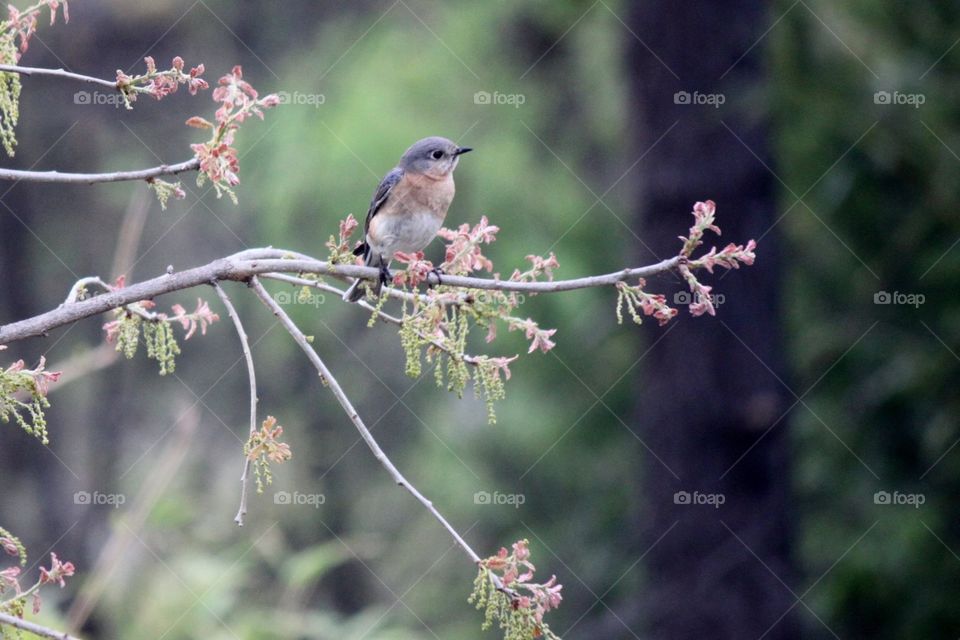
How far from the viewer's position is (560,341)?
337 inches

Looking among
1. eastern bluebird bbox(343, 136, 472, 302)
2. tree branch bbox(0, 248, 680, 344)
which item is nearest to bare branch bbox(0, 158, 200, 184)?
tree branch bbox(0, 248, 680, 344)

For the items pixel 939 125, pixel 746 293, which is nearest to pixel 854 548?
pixel 746 293

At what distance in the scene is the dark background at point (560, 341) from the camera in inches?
278

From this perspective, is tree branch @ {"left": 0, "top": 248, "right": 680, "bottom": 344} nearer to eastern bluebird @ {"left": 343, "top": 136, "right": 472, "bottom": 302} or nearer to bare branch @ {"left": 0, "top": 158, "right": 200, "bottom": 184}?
bare branch @ {"left": 0, "top": 158, "right": 200, "bottom": 184}

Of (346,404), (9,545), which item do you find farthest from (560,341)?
(9,545)

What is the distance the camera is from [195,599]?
5.86 meters

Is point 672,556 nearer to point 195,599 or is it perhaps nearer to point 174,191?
point 195,599

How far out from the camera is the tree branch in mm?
2529

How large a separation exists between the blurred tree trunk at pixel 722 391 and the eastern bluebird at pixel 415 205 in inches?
104

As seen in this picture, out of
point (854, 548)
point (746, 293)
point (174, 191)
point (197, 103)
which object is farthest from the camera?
point (197, 103)

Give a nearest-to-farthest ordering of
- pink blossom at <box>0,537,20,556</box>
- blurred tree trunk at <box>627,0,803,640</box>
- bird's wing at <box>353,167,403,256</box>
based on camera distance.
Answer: pink blossom at <box>0,537,20,556</box>, bird's wing at <box>353,167,403,256</box>, blurred tree trunk at <box>627,0,803,640</box>

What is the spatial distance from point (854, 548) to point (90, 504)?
592 cm

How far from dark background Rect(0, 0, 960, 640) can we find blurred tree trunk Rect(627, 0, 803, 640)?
20 mm

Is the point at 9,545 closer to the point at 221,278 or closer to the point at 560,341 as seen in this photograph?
the point at 221,278
